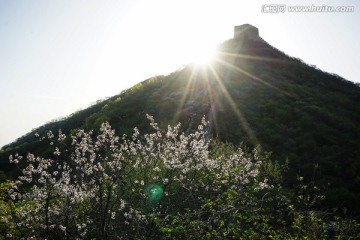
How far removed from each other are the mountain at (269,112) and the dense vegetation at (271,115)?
59 mm

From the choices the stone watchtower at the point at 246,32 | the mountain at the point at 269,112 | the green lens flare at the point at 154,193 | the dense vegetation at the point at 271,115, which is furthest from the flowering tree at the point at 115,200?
the stone watchtower at the point at 246,32

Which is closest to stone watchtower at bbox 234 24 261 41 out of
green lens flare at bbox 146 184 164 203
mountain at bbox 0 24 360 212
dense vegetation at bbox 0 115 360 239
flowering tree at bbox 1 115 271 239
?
mountain at bbox 0 24 360 212

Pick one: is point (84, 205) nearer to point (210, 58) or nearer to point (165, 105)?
point (165, 105)

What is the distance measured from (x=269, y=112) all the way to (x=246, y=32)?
30.2m

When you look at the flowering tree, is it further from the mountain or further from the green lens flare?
the mountain

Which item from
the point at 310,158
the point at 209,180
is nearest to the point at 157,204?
the point at 209,180

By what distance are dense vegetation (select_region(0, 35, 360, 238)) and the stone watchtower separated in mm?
8654

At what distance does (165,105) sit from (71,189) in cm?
2368

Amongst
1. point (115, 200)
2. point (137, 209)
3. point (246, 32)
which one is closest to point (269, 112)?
point (115, 200)

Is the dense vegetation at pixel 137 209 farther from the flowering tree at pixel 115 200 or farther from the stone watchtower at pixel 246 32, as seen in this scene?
the stone watchtower at pixel 246 32

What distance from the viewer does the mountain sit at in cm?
2102

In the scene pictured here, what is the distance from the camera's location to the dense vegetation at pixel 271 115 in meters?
20.1

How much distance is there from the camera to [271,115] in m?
29.2

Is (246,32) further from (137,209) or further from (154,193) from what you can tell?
(137,209)
